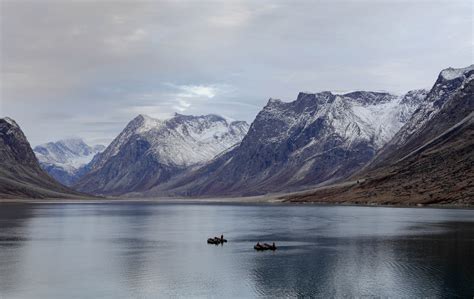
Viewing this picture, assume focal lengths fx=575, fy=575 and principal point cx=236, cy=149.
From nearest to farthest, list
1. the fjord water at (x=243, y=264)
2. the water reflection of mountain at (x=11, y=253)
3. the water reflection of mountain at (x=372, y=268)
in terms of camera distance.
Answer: the water reflection of mountain at (x=372, y=268) < the fjord water at (x=243, y=264) < the water reflection of mountain at (x=11, y=253)

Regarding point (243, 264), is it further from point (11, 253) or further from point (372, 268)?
point (11, 253)

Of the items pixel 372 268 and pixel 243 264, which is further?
pixel 243 264

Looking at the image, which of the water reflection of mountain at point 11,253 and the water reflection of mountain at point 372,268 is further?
the water reflection of mountain at point 11,253

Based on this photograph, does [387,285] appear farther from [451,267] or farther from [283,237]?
[283,237]

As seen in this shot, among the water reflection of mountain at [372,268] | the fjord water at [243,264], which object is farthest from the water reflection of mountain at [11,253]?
the water reflection of mountain at [372,268]

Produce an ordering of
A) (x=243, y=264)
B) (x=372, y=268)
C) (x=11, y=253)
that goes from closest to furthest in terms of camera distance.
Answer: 1. (x=372, y=268)
2. (x=243, y=264)
3. (x=11, y=253)

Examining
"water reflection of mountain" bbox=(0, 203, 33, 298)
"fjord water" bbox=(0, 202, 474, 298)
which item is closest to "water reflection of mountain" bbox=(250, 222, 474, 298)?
"fjord water" bbox=(0, 202, 474, 298)

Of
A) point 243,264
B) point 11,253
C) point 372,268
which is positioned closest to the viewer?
point 372,268

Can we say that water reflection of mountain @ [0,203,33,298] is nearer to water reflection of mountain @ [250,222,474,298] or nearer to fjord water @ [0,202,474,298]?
fjord water @ [0,202,474,298]

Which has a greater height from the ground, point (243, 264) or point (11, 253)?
point (11, 253)

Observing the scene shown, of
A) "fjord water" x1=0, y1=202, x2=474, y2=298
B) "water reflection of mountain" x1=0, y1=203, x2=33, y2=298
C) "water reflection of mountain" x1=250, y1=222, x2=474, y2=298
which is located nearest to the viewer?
"water reflection of mountain" x1=250, y1=222, x2=474, y2=298

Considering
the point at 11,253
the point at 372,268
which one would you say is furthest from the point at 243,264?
the point at 11,253

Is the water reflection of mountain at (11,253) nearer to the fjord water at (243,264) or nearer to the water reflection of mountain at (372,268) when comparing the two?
the fjord water at (243,264)

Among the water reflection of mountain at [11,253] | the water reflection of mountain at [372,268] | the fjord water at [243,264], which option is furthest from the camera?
the water reflection of mountain at [11,253]
